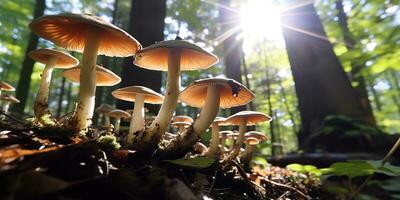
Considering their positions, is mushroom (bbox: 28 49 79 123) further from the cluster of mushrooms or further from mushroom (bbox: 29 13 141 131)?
mushroom (bbox: 29 13 141 131)

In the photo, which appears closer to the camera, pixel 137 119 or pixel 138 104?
pixel 137 119

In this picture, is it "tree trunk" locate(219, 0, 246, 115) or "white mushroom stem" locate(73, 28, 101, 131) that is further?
"tree trunk" locate(219, 0, 246, 115)

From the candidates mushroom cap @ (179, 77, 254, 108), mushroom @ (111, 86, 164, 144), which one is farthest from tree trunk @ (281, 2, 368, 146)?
mushroom @ (111, 86, 164, 144)

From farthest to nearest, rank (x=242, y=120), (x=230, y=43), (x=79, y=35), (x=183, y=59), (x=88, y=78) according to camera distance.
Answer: (x=230, y=43), (x=242, y=120), (x=183, y=59), (x=79, y=35), (x=88, y=78)

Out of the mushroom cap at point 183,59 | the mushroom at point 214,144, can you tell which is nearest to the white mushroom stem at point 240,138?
the mushroom at point 214,144

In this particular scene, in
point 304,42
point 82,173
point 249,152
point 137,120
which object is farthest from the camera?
point 304,42

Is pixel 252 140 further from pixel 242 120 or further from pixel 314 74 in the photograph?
pixel 314 74

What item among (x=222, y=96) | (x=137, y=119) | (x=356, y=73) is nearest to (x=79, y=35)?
(x=137, y=119)

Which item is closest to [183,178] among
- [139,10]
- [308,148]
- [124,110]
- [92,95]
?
[92,95]
